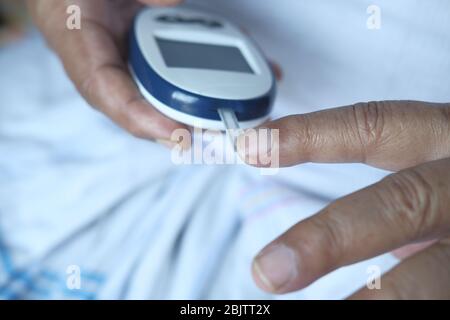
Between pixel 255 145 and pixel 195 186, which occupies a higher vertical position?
pixel 255 145

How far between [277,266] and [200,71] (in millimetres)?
233

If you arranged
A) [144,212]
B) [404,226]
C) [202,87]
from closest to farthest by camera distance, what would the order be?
[404,226] < [202,87] < [144,212]

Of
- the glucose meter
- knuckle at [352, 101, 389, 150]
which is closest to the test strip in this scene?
the glucose meter

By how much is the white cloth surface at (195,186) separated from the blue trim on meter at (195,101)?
11cm

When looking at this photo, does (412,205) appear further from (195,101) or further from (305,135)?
(195,101)

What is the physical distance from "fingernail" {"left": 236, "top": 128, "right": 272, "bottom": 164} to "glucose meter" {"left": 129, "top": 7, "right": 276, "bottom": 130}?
6cm

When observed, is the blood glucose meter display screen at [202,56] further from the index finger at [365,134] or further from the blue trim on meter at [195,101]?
the index finger at [365,134]

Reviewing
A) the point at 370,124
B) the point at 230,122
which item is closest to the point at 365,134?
the point at 370,124

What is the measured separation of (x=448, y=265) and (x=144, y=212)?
0.33 m

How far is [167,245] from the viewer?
52cm

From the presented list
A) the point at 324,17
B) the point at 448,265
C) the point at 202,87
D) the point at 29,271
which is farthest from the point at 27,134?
the point at 448,265

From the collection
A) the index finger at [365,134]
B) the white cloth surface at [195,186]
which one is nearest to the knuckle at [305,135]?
the index finger at [365,134]

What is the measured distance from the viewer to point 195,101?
0.44 meters
